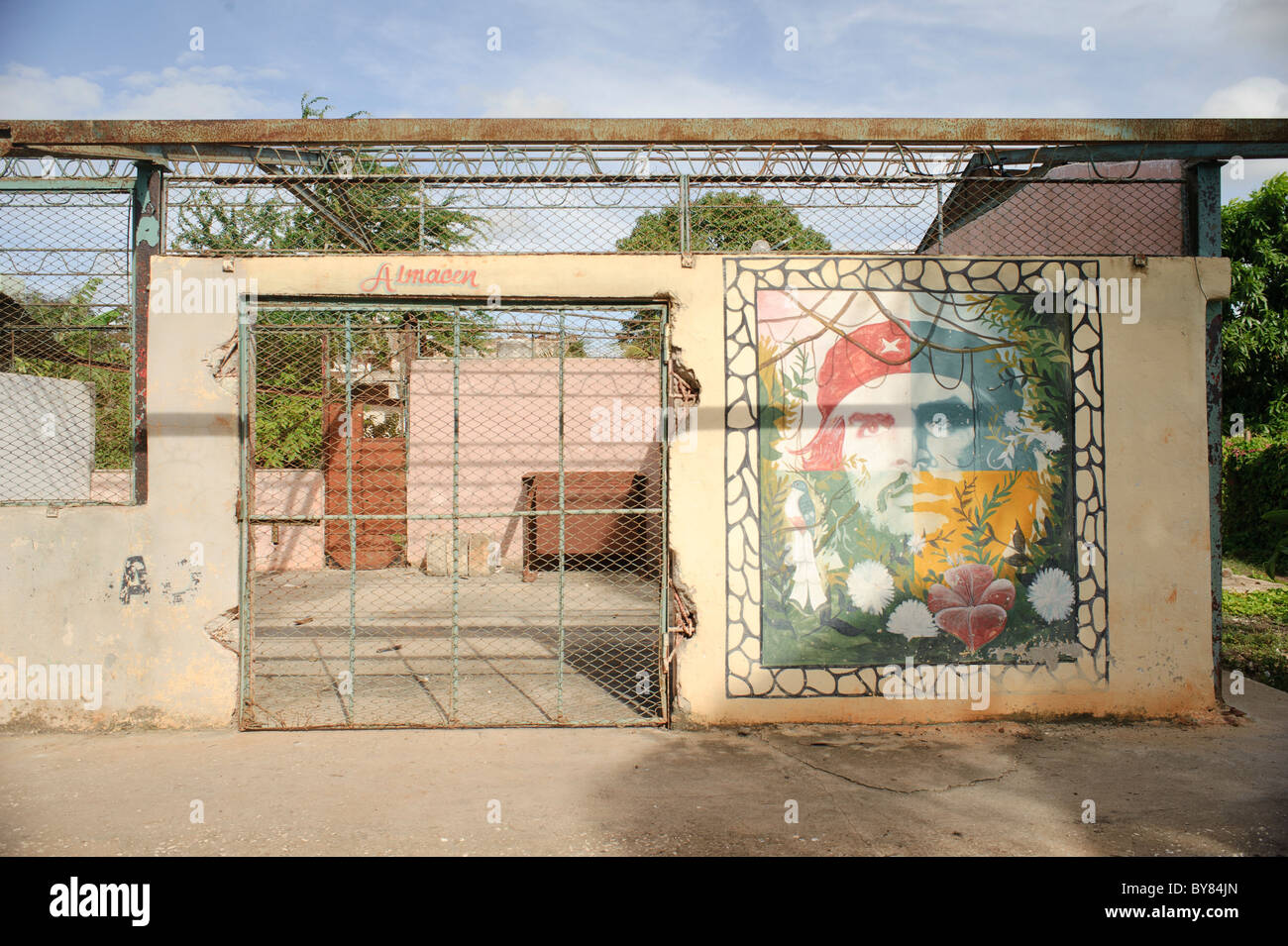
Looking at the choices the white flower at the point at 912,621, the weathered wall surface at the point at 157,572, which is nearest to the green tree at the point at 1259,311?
the white flower at the point at 912,621

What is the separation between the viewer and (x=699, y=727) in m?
4.68

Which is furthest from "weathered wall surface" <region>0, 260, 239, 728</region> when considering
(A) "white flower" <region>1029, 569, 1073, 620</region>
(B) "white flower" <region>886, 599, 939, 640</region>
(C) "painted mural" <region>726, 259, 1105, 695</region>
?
(A) "white flower" <region>1029, 569, 1073, 620</region>

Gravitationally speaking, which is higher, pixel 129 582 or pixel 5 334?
pixel 5 334

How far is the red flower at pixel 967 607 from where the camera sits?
4758mm

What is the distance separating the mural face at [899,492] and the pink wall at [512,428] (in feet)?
22.3

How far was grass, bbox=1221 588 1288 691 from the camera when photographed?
234 inches

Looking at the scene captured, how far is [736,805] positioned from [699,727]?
1.05m

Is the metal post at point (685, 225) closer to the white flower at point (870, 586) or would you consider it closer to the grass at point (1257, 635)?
the white flower at point (870, 586)

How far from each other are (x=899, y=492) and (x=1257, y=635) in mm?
4757

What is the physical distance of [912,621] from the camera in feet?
15.6

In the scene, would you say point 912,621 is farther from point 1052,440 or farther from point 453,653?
point 453,653

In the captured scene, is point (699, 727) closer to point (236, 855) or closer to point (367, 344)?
point (236, 855)

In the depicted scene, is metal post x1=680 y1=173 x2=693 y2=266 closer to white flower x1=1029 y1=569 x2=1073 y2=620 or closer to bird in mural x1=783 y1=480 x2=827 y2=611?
bird in mural x1=783 y1=480 x2=827 y2=611
